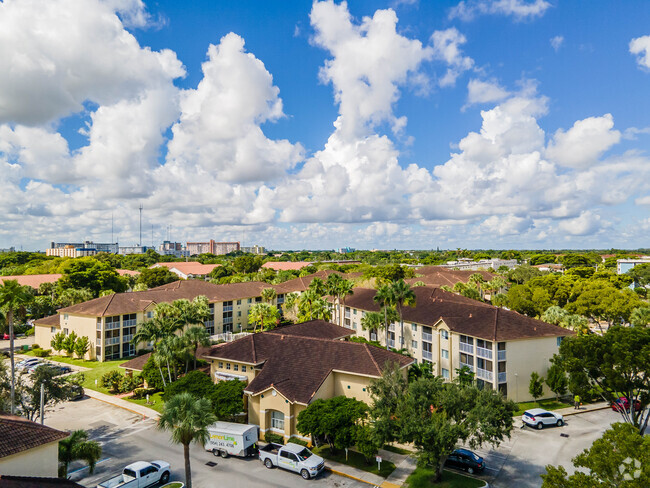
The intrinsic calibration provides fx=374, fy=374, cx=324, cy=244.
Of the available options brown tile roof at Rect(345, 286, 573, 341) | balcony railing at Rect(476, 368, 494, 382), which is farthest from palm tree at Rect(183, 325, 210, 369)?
balcony railing at Rect(476, 368, 494, 382)

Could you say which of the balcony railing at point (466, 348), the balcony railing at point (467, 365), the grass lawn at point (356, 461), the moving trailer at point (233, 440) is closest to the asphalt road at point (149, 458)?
the moving trailer at point (233, 440)

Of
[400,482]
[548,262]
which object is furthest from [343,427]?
→ [548,262]

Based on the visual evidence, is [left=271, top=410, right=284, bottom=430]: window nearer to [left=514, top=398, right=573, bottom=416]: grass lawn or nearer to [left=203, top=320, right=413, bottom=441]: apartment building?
[left=203, top=320, right=413, bottom=441]: apartment building

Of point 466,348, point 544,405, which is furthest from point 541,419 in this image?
point 466,348

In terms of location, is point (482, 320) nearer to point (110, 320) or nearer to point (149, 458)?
point (149, 458)

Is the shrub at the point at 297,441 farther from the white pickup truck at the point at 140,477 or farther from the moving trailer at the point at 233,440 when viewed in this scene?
the white pickup truck at the point at 140,477

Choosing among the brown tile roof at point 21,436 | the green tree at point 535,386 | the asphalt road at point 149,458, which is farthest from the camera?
the green tree at point 535,386
